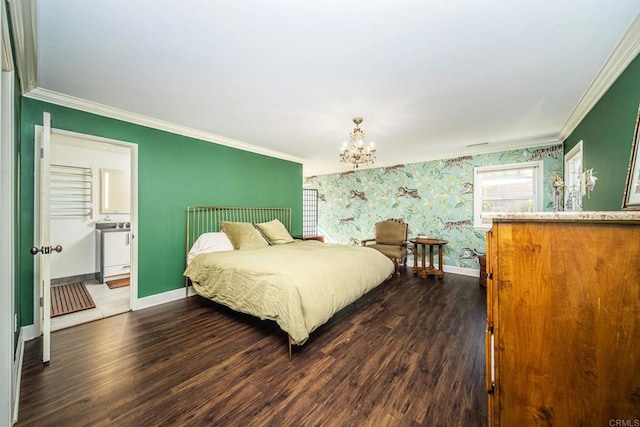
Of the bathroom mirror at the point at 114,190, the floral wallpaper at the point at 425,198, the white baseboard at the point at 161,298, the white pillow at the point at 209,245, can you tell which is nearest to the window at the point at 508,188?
the floral wallpaper at the point at 425,198

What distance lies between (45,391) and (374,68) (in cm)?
347

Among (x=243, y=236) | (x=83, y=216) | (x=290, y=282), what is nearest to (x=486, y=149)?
(x=290, y=282)

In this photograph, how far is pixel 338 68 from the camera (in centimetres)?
201

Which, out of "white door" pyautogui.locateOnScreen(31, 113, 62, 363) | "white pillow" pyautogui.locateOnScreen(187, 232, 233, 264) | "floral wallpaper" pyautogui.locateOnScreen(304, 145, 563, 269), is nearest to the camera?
"white door" pyautogui.locateOnScreen(31, 113, 62, 363)

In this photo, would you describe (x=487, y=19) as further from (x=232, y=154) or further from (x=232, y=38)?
(x=232, y=154)

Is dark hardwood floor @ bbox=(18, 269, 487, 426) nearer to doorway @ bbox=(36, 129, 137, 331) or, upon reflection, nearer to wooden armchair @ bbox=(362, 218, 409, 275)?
doorway @ bbox=(36, 129, 137, 331)

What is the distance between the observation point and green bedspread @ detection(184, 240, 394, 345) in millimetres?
2078

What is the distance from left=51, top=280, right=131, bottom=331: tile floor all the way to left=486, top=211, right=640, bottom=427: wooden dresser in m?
3.85

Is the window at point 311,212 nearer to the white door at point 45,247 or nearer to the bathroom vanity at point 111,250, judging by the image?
the bathroom vanity at point 111,250

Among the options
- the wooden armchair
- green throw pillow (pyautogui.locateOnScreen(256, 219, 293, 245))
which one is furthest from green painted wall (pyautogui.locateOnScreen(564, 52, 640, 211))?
green throw pillow (pyautogui.locateOnScreen(256, 219, 293, 245))

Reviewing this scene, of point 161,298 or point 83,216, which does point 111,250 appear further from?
point 161,298

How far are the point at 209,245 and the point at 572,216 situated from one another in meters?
3.60

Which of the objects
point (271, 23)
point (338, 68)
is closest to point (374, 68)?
point (338, 68)

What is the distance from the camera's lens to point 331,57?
6.14 ft
